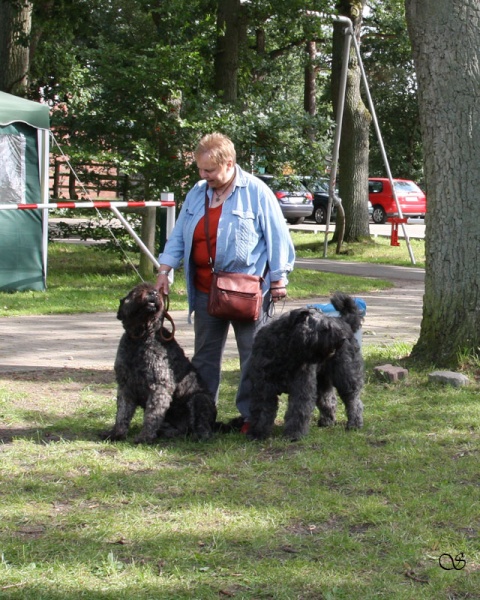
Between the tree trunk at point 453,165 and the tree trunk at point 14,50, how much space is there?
11.1 m

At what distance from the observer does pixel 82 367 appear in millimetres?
8219

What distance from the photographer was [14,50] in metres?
17.3

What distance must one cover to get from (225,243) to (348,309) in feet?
3.42

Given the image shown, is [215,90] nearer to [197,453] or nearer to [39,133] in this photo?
[39,133]

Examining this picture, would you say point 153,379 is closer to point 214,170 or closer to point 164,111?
point 214,170

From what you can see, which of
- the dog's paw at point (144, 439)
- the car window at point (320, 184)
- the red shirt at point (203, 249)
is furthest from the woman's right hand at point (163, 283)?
the car window at point (320, 184)

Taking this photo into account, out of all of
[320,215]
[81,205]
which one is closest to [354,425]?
[81,205]

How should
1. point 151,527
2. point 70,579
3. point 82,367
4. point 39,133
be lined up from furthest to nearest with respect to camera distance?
point 39,133 < point 82,367 < point 151,527 < point 70,579

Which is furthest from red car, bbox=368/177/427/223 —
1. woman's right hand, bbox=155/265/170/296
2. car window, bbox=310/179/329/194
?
woman's right hand, bbox=155/265/170/296

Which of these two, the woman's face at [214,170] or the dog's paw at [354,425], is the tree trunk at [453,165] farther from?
the woman's face at [214,170]

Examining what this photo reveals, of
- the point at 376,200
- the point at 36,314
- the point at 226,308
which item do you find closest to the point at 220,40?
the point at 36,314

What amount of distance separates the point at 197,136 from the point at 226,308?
8377mm

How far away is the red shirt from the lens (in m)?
5.92

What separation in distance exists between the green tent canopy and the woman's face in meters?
7.23
